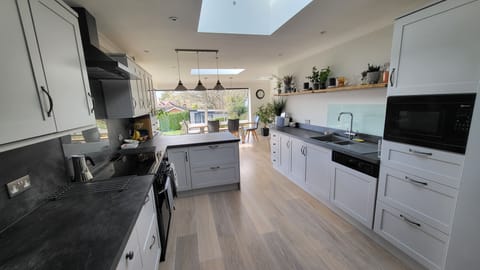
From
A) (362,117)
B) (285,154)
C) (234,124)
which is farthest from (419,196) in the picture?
(234,124)

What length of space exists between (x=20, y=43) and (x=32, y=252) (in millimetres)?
913

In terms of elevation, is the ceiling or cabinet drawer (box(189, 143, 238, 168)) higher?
the ceiling

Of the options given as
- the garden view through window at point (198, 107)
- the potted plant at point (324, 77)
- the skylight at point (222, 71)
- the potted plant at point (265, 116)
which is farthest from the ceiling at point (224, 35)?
the garden view through window at point (198, 107)

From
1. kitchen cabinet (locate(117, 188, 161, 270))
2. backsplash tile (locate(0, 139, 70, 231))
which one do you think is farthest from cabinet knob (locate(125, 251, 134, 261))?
backsplash tile (locate(0, 139, 70, 231))

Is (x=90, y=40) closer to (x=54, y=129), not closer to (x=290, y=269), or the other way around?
(x=54, y=129)

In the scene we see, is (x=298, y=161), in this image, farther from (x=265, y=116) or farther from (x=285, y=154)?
(x=265, y=116)

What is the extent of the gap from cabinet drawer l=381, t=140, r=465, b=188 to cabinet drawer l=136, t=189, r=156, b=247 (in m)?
2.08

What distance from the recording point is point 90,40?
169cm

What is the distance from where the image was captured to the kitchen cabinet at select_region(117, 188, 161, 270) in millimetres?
950

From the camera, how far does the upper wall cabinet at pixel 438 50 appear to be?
3.95 feet

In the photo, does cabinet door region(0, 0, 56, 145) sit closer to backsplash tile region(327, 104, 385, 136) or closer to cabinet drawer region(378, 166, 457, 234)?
cabinet drawer region(378, 166, 457, 234)

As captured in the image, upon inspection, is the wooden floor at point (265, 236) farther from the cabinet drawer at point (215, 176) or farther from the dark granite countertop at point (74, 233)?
the dark granite countertop at point (74, 233)

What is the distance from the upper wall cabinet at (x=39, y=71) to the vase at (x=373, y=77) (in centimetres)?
285

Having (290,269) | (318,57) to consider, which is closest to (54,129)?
(290,269)
